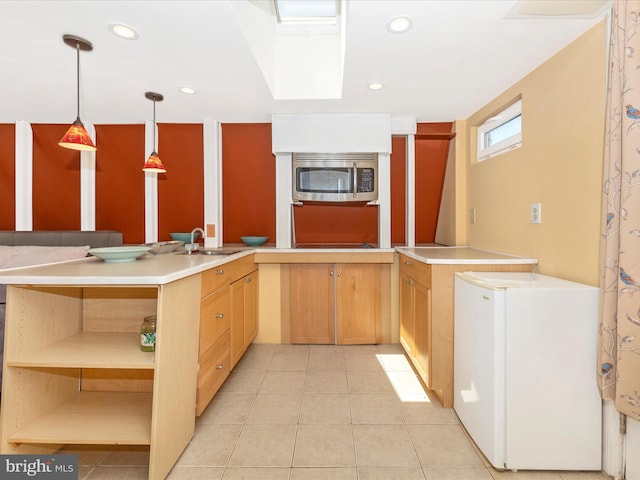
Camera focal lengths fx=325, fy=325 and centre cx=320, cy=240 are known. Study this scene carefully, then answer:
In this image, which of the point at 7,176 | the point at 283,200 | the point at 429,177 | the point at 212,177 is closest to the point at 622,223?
the point at 429,177

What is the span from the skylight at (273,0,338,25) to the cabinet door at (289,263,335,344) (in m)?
1.96

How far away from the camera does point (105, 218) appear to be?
3396 millimetres

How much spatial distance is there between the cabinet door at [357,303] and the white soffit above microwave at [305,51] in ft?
4.91

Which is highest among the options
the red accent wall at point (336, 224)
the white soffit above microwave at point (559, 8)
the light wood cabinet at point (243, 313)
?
the white soffit above microwave at point (559, 8)

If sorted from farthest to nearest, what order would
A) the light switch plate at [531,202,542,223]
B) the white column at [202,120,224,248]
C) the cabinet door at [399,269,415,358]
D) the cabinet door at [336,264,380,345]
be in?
1. the white column at [202,120,224,248]
2. the cabinet door at [336,264,380,345]
3. the cabinet door at [399,269,415,358]
4. the light switch plate at [531,202,542,223]

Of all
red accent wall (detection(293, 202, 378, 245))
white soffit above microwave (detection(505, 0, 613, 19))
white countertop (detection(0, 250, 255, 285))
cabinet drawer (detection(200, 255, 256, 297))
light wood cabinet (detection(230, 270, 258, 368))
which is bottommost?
light wood cabinet (detection(230, 270, 258, 368))

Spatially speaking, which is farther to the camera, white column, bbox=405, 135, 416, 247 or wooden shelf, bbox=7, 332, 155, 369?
white column, bbox=405, 135, 416, 247

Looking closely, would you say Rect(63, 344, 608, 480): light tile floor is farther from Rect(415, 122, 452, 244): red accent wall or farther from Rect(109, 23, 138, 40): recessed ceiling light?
Rect(109, 23, 138, 40): recessed ceiling light

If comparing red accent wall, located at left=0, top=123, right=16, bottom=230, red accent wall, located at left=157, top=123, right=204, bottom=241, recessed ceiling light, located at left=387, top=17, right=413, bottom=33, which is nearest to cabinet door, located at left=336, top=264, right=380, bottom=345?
red accent wall, located at left=157, top=123, right=204, bottom=241

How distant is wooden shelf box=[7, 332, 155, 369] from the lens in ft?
4.46

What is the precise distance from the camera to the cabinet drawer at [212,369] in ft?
5.80

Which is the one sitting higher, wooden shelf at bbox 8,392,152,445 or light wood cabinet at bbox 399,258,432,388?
light wood cabinet at bbox 399,258,432,388

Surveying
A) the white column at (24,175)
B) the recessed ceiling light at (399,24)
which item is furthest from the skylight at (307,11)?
the white column at (24,175)

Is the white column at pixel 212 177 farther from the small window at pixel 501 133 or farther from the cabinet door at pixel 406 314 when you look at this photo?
the small window at pixel 501 133
